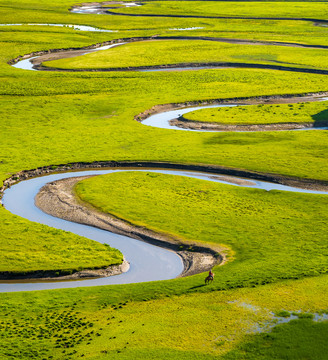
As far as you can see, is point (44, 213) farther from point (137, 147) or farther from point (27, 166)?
point (137, 147)

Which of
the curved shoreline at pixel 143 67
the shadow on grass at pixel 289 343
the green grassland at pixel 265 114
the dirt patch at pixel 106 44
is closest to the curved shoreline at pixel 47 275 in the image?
the shadow on grass at pixel 289 343

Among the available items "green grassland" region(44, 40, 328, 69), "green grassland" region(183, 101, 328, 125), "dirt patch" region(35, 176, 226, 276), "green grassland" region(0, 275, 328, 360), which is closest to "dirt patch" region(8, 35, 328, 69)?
"green grassland" region(44, 40, 328, 69)

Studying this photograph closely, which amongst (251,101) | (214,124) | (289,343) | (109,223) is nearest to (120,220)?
(109,223)

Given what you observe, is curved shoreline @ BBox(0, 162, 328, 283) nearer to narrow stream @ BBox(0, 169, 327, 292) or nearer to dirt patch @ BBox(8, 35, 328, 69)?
narrow stream @ BBox(0, 169, 327, 292)

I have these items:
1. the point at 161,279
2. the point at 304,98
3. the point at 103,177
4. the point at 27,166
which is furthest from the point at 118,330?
the point at 304,98

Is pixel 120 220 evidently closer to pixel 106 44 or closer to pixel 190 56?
pixel 190 56

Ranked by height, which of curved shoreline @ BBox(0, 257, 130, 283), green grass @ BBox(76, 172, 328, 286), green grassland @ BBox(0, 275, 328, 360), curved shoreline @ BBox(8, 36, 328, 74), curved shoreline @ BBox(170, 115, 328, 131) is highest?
curved shoreline @ BBox(8, 36, 328, 74)

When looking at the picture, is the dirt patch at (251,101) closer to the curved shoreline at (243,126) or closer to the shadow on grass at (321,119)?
the curved shoreline at (243,126)
